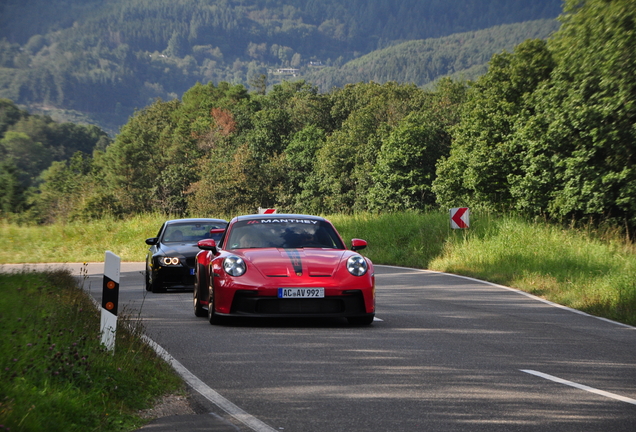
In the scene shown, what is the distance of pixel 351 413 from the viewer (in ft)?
18.5

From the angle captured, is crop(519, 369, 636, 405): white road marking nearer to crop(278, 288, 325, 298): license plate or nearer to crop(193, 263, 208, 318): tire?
crop(278, 288, 325, 298): license plate

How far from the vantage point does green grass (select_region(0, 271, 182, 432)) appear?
16.2 ft

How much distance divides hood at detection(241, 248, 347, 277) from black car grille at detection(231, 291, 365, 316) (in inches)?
12.0

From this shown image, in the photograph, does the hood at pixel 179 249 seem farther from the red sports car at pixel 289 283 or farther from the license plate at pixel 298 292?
the license plate at pixel 298 292

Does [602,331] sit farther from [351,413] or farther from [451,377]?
[351,413]

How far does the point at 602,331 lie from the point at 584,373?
3.42 meters

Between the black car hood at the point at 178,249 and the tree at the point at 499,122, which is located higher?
the tree at the point at 499,122

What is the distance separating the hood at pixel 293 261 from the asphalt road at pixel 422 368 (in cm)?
70

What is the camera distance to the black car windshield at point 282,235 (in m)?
11.0

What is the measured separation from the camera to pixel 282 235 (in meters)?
11.1

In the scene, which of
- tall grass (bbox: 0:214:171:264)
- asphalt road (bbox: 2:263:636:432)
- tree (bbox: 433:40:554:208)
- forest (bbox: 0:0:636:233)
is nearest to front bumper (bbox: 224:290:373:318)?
asphalt road (bbox: 2:263:636:432)

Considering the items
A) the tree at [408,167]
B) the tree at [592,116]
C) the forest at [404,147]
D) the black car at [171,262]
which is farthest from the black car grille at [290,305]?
the tree at [408,167]

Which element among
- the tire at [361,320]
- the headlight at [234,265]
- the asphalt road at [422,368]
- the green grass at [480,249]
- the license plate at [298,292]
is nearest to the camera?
the asphalt road at [422,368]

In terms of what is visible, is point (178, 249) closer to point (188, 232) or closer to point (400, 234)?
point (188, 232)
